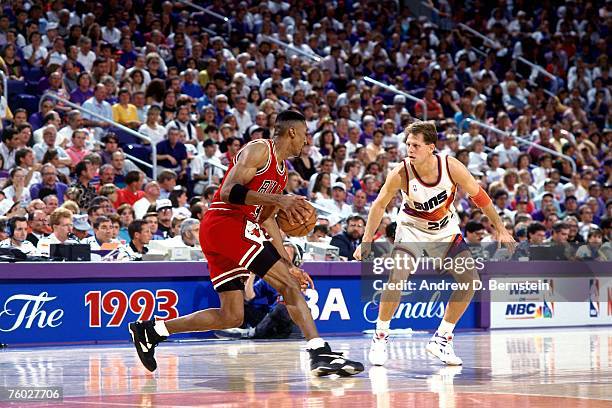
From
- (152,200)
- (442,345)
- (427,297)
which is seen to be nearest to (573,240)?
(427,297)

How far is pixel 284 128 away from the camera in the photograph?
898 centimetres

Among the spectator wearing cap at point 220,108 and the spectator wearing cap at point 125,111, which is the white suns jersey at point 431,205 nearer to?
the spectator wearing cap at point 125,111

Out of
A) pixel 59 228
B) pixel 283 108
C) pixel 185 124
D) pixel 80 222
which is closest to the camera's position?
pixel 59 228

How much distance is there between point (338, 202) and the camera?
17250mm

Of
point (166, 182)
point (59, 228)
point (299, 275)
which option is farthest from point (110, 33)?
point (299, 275)

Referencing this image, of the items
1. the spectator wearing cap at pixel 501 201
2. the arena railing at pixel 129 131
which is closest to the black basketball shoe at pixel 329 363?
the arena railing at pixel 129 131

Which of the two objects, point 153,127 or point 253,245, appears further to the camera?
point 153,127

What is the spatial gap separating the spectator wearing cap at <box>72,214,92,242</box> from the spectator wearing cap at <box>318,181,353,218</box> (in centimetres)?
449

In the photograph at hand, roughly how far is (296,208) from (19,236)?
18.7 ft

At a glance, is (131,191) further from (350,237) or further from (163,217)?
(350,237)

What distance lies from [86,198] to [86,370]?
565 centimetres

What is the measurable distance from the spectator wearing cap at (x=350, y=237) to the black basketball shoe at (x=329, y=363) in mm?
6514

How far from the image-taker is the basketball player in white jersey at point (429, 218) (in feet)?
33.0

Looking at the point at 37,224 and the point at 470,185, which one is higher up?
the point at 470,185
